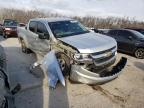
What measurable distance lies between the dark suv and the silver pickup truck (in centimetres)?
522

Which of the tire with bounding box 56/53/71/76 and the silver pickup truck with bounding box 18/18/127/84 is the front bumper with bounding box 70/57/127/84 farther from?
the tire with bounding box 56/53/71/76

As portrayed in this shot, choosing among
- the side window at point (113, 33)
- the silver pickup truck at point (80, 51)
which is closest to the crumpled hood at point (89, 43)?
the silver pickup truck at point (80, 51)

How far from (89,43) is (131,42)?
676 cm

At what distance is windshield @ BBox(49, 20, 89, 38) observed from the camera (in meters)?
7.58

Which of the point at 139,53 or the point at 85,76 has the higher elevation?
the point at 85,76

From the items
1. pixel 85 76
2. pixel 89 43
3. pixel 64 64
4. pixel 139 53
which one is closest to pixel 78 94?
pixel 85 76

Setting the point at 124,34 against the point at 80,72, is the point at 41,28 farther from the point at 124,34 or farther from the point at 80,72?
the point at 124,34

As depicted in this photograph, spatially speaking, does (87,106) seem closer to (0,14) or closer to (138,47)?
(138,47)

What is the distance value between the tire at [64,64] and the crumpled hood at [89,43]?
0.42 meters

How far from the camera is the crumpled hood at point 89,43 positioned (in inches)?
246

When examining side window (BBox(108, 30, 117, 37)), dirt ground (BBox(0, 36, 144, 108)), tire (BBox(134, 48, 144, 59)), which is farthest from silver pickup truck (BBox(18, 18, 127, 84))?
side window (BBox(108, 30, 117, 37))

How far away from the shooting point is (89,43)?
6.57 metres

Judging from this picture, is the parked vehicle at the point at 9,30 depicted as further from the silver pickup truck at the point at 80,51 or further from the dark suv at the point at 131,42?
the silver pickup truck at the point at 80,51

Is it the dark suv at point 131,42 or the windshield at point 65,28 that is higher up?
the windshield at point 65,28
